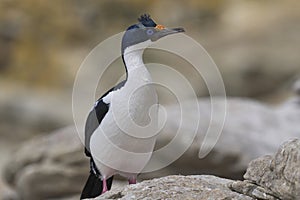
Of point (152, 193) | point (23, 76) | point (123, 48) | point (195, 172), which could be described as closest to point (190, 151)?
point (195, 172)

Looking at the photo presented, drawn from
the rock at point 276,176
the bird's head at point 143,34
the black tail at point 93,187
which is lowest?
the rock at point 276,176

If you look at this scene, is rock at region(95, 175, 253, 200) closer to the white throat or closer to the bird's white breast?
the bird's white breast

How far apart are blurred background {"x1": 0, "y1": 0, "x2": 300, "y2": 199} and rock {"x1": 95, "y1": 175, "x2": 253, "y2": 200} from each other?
881cm

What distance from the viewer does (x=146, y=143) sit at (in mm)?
4418

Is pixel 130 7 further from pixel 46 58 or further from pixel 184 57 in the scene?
pixel 184 57

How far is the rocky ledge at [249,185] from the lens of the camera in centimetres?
343

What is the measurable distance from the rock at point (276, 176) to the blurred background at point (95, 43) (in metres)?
9.11

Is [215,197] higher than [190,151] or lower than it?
lower

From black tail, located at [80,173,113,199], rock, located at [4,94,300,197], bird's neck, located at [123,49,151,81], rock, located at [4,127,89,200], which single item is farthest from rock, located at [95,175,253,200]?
rock, located at [4,127,89,200]

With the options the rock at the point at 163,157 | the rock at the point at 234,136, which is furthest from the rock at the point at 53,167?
the rock at the point at 234,136

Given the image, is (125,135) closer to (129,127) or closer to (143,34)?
(129,127)

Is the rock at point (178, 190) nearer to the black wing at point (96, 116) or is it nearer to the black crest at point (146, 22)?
the black wing at point (96, 116)

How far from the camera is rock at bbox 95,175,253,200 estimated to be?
12.1ft

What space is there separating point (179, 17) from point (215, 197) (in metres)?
13.2
